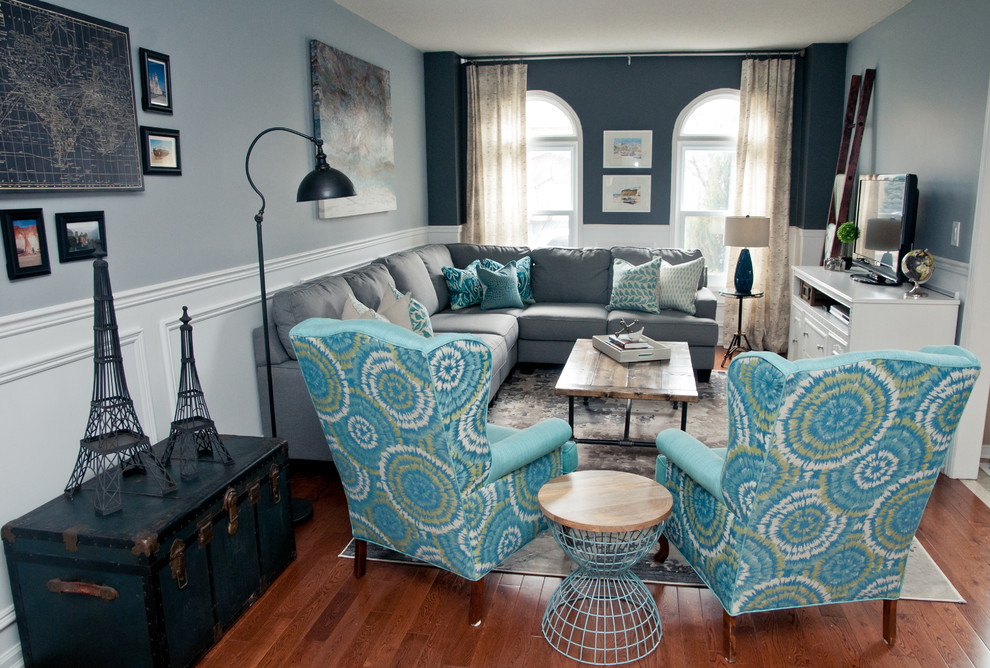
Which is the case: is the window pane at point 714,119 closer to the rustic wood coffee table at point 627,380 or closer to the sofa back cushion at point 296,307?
the rustic wood coffee table at point 627,380

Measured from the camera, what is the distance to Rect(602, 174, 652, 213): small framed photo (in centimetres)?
648

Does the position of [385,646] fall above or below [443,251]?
below

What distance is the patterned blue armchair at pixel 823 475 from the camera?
5.85 ft

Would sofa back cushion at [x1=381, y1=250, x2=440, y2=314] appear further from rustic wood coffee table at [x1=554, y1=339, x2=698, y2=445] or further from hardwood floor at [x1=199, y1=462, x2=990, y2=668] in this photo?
hardwood floor at [x1=199, y1=462, x2=990, y2=668]

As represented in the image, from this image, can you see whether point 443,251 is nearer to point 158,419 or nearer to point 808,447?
point 158,419

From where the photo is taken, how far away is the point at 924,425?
1.86 meters

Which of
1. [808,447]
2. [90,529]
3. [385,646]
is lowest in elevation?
[385,646]

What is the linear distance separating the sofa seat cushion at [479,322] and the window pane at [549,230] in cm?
160

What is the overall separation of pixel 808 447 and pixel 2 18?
2.57m

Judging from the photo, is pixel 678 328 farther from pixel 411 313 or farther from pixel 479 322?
pixel 411 313

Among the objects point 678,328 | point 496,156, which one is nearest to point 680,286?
point 678,328

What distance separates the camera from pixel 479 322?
4.98 meters

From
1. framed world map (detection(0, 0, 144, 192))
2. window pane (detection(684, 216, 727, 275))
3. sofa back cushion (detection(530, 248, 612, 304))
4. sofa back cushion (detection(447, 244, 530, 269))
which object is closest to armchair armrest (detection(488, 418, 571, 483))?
framed world map (detection(0, 0, 144, 192))

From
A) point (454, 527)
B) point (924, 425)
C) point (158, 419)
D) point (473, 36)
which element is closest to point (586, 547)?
point (454, 527)
